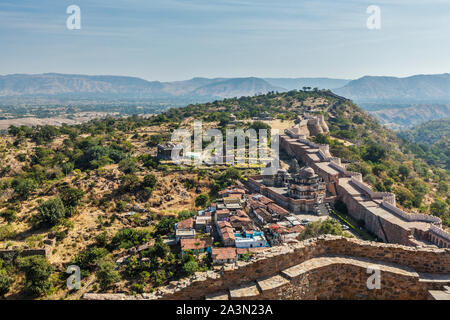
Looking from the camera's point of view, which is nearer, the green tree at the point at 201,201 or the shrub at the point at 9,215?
the shrub at the point at 9,215

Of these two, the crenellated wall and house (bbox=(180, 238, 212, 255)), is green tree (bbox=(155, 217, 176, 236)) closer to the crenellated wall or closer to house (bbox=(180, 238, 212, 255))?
house (bbox=(180, 238, 212, 255))

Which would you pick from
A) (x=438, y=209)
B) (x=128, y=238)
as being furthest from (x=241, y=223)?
(x=438, y=209)

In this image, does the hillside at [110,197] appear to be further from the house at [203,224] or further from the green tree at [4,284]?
the house at [203,224]

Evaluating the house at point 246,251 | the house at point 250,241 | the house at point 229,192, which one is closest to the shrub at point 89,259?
the house at point 246,251

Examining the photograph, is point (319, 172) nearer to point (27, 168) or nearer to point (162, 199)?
point (162, 199)

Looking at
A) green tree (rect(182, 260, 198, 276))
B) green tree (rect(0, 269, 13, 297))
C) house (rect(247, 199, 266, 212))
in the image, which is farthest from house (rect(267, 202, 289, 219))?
green tree (rect(0, 269, 13, 297))
